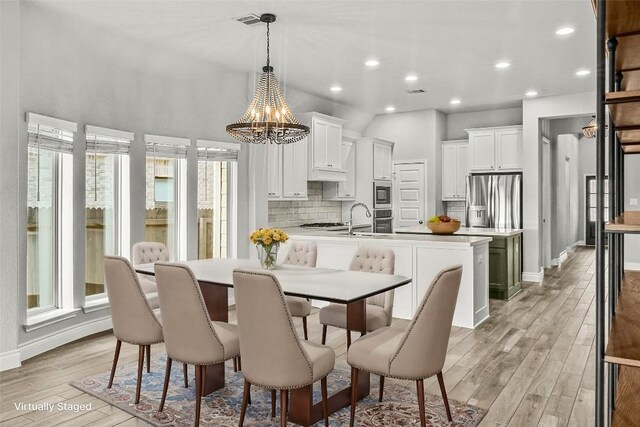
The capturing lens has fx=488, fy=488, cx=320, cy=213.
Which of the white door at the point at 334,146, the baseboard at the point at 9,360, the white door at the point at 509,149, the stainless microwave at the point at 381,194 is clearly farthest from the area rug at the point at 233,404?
the white door at the point at 509,149

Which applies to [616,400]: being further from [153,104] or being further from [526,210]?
[526,210]

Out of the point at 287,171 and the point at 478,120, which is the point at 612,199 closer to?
the point at 287,171

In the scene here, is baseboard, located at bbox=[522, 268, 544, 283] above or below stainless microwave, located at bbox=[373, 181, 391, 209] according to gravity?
below

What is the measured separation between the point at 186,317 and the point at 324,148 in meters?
4.66

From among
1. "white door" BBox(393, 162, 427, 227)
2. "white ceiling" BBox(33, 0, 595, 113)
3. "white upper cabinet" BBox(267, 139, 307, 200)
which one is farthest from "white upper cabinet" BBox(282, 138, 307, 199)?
"white door" BBox(393, 162, 427, 227)

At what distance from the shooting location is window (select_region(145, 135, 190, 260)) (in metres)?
5.23

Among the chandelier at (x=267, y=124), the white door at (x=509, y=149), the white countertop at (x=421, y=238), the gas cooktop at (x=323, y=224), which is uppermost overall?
the white door at (x=509, y=149)

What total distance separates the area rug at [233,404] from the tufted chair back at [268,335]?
1.76ft

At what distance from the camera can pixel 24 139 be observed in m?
3.90

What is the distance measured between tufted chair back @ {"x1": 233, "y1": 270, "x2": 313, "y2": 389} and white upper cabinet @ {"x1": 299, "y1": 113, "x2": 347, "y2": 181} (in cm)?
449

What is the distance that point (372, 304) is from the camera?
152 inches

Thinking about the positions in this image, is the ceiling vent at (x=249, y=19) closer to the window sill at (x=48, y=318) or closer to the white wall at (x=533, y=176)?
the window sill at (x=48, y=318)

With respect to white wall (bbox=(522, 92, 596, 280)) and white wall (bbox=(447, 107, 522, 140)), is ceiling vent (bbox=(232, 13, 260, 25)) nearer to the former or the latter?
white wall (bbox=(522, 92, 596, 280))

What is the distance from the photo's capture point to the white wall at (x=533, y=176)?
750 centimetres
